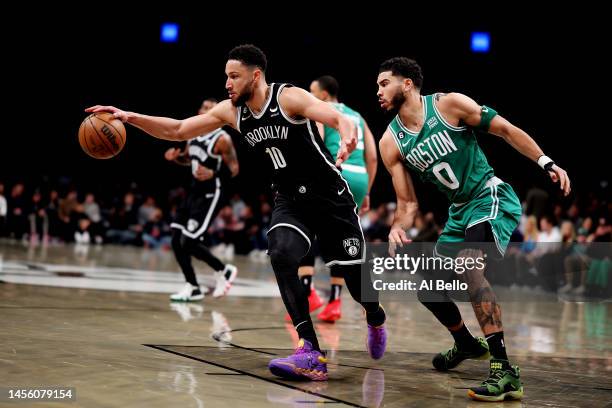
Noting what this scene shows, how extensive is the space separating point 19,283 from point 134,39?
10.3 meters

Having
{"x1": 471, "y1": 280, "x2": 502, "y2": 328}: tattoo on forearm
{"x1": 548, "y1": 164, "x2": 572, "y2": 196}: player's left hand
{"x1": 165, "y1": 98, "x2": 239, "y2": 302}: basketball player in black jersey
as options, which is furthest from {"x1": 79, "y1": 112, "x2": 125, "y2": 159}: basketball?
{"x1": 165, "y1": 98, "x2": 239, "y2": 302}: basketball player in black jersey

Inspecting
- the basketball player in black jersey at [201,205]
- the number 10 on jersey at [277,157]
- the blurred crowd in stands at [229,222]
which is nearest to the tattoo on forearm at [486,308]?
the number 10 on jersey at [277,157]

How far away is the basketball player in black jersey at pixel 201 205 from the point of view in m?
7.51

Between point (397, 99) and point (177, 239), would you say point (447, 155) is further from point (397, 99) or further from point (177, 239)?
point (177, 239)

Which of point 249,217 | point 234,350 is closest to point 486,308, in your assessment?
point 234,350

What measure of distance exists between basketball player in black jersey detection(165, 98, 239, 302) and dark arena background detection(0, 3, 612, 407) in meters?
0.13

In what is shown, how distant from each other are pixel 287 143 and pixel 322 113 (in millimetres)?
350

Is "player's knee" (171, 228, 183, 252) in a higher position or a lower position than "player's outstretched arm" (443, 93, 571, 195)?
lower

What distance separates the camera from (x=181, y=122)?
4.83m

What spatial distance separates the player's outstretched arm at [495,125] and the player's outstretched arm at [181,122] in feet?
4.25

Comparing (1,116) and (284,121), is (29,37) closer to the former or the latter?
(1,116)

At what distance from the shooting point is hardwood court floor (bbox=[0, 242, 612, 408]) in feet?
12.2

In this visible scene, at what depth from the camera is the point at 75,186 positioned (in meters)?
17.5

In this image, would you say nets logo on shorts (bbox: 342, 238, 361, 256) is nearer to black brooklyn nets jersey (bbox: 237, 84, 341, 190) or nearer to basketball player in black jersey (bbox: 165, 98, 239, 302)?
black brooklyn nets jersey (bbox: 237, 84, 341, 190)
